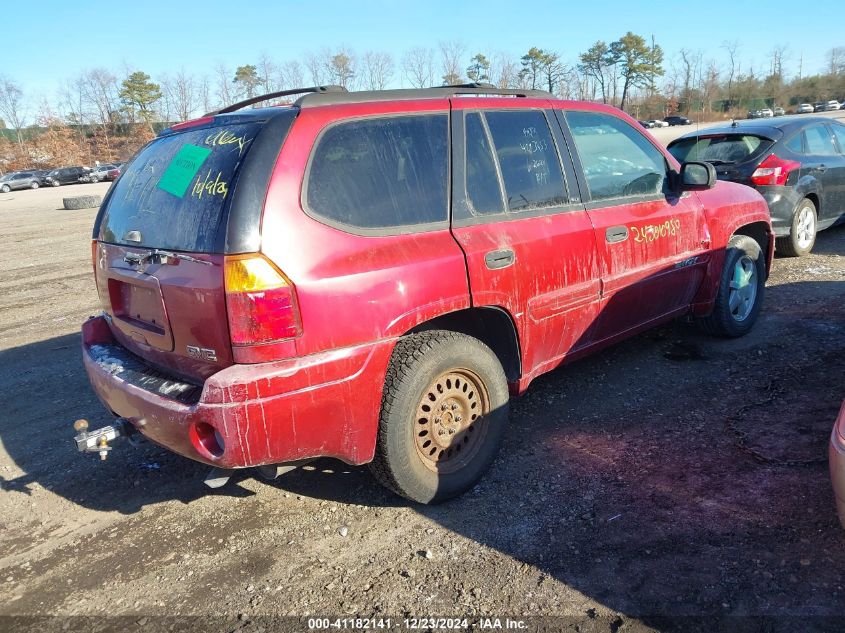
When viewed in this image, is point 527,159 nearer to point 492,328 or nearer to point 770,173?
point 492,328


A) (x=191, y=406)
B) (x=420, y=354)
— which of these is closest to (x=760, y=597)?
(x=420, y=354)

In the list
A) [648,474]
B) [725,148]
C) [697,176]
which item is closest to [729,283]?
[697,176]

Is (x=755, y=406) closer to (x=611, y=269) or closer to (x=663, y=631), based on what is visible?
(x=611, y=269)

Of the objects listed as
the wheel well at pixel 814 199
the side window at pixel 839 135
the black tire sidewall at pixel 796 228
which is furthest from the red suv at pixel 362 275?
the side window at pixel 839 135

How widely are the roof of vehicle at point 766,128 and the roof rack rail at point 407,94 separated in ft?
15.7

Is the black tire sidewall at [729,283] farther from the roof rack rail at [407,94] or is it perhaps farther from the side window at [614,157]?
the roof rack rail at [407,94]

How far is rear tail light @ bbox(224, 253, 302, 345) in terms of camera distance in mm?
2555

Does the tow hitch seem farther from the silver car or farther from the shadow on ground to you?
the silver car

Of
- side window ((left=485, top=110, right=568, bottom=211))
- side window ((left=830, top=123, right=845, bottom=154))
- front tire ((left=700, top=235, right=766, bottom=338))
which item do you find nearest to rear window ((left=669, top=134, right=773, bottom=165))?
side window ((left=830, top=123, right=845, bottom=154))

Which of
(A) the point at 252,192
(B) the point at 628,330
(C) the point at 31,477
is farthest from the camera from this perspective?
(B) the point at 628,330

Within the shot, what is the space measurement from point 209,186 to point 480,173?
1353 millimetres

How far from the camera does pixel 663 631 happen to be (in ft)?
7.77

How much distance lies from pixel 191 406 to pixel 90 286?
24.5 feet

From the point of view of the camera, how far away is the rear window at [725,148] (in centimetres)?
753
